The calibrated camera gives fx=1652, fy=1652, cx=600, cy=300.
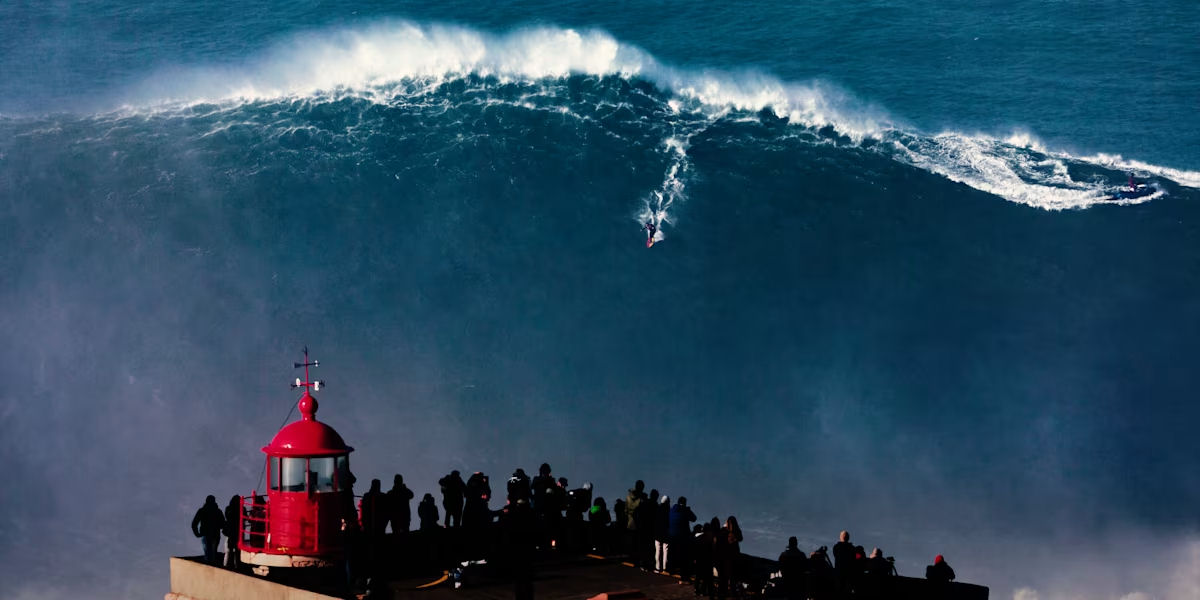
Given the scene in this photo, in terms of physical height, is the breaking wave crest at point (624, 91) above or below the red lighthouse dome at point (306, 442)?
above

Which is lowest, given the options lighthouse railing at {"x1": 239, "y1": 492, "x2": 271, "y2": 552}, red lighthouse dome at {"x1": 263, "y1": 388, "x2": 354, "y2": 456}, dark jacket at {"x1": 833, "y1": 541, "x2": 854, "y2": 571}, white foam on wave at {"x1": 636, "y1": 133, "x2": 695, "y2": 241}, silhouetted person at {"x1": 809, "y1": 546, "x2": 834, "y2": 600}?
silhouetted person at {"x1": 809, "y1": 546, "x2": 834, "y2": 600}

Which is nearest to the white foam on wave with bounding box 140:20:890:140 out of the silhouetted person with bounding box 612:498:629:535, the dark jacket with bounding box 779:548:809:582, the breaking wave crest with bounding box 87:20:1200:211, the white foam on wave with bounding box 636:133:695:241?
the breaking wave crest with bounding box 87:20:1200:211

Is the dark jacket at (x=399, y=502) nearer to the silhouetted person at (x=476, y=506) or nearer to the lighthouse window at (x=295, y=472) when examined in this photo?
the silhouetted person at (x=476, y=506)

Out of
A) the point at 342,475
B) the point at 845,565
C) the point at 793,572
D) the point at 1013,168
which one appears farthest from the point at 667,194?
the point at 793,572

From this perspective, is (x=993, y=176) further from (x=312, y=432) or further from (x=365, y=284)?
(x=312, y=432)

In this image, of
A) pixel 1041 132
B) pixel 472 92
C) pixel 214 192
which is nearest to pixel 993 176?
pixel 1041 132

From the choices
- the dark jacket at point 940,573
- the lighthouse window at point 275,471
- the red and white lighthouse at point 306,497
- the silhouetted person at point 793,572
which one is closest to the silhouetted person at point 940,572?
the dark jacket at point 940,573

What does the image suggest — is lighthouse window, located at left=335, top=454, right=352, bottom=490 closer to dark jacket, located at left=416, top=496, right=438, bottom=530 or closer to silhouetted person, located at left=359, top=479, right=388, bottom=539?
silhouetted person, located at left=359, top=479, right=388, bottom=539
